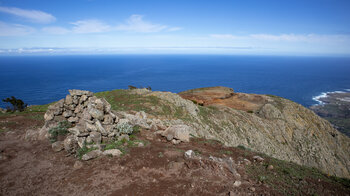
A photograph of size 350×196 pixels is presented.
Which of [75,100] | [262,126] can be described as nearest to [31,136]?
[75,100]

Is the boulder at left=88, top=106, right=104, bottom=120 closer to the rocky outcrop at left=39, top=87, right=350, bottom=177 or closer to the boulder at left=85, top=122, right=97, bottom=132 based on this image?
the rocky outcrop at left=39, top=87, right=350, bottom=177

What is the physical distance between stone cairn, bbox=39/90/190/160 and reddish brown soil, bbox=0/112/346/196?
103 cm

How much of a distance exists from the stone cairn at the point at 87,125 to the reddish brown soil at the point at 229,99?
35.0 metres

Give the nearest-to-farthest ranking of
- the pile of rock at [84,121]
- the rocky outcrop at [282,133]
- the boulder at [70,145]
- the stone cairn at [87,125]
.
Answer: the boulder at [70,145] → the stone cairn at [87,125] → the pile of rock at [84,121] → the rocky outcrop at [282,133]

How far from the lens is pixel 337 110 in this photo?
409ft

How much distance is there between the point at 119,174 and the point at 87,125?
5740 millimetres

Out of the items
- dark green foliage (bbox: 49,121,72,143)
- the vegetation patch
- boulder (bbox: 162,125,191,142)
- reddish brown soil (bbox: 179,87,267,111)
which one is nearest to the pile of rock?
dark green foliage (bbox: 49,121,72,143)

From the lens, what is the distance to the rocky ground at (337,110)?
103438mm

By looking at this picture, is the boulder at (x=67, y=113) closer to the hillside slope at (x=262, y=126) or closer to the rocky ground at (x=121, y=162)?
the rocky ground at (x=121, y=162)

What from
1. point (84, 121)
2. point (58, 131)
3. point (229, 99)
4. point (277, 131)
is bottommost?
point (277, 131)

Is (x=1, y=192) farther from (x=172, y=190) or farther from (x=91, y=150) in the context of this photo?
(x=172, y=190)

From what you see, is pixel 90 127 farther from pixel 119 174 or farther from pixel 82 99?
pixel 119 174

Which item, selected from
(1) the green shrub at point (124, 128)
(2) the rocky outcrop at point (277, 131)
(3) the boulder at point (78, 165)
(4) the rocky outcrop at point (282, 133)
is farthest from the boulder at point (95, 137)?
(4) the rocky outcrop at point (282, 133)

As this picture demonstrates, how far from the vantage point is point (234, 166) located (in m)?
12.3
